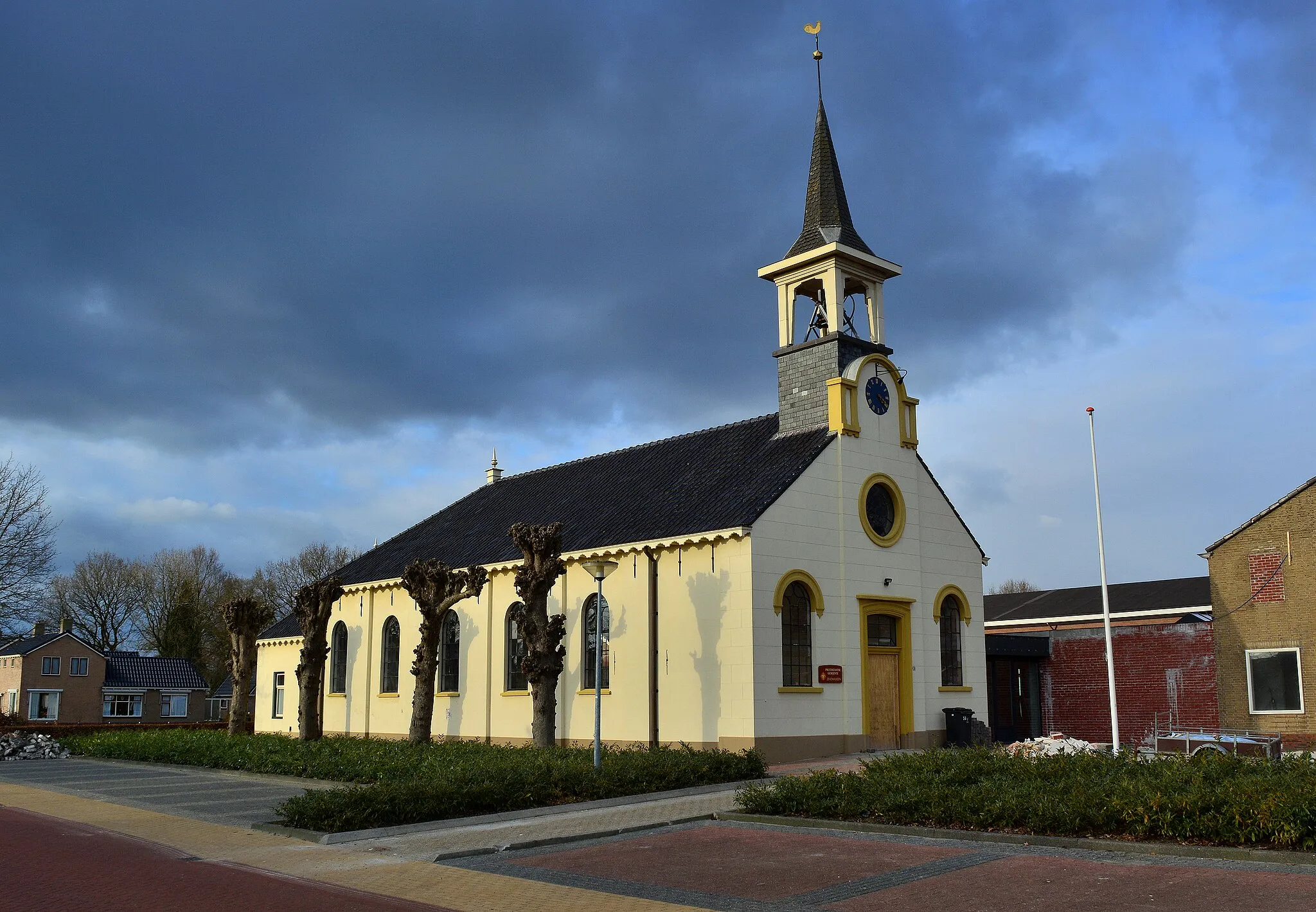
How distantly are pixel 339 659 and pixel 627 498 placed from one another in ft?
42.9

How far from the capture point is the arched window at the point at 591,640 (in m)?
25.7

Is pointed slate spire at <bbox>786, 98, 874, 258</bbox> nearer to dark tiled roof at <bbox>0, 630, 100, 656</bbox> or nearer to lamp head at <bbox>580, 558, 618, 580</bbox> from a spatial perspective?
lamp head at <bbox>580, 558, 618, 580</bbox>

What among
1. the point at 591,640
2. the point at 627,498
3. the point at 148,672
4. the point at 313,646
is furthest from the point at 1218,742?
the point at 148,672

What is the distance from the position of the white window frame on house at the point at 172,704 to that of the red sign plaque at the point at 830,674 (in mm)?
65273

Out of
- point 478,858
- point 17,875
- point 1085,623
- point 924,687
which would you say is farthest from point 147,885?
point 1085,623

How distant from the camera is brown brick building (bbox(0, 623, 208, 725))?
72.1 metres

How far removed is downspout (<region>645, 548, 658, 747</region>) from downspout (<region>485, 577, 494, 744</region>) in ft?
20.0

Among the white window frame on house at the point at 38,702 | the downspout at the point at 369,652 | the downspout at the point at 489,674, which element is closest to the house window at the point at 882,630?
the downspout at the point at 489,674

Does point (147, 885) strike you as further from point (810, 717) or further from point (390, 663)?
point (390, 663)

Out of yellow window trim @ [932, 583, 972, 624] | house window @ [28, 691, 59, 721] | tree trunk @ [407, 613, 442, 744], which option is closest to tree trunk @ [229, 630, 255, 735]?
tree trunk @ [407, 613, 442, 744]

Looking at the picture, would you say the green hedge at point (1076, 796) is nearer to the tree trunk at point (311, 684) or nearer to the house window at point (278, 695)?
the tree trunk at point (311, 684)

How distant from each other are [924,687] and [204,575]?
208 feet

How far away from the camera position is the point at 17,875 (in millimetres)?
11336

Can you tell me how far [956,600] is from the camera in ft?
91.1
